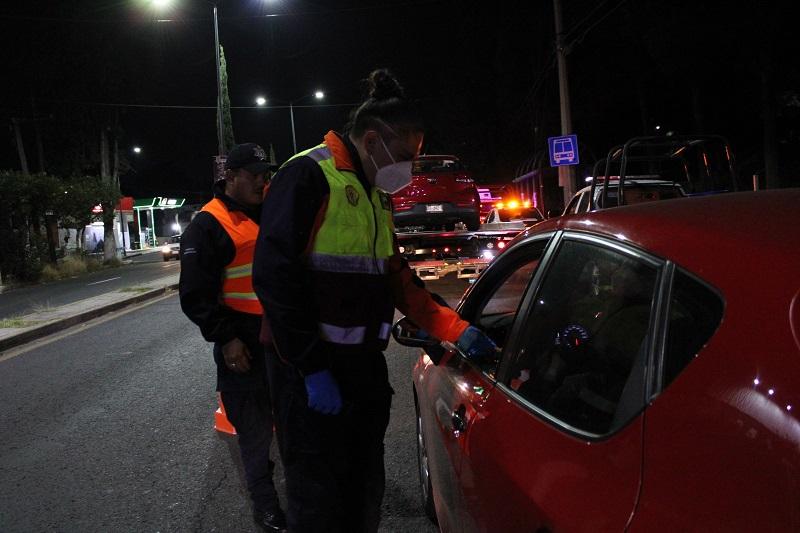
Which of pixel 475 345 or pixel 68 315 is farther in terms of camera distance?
pixel 68 315

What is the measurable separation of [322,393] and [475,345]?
60 cm

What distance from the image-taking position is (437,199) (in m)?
11.0

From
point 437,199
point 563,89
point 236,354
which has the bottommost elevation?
point 236,354

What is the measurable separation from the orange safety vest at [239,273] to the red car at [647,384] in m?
1.36

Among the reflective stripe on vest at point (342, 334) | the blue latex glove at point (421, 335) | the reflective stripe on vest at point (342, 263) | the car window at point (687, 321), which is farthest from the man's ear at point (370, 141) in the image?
the car window at point (687, 321)

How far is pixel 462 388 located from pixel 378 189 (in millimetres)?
774

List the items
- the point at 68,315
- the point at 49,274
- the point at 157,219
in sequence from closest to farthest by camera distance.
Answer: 1. the point at 68,315
2. the point at 49,274
3. the point at 157,219

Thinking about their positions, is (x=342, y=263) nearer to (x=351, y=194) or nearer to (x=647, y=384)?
(x=351, y=194)

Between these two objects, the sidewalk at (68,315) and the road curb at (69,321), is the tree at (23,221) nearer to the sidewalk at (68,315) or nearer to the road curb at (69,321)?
the sidewalk at (68,315)

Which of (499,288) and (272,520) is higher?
(499,288)

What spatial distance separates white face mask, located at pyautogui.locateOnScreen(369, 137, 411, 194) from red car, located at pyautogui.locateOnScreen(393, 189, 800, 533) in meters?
0.52

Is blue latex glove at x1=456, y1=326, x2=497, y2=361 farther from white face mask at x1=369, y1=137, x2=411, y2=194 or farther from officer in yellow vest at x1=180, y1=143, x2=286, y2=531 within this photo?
officer in yellow vest at x1=180, y1=143, x2=286, y2=531

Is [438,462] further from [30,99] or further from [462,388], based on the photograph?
[30,99]

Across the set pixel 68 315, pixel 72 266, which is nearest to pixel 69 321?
pixel 68 315
